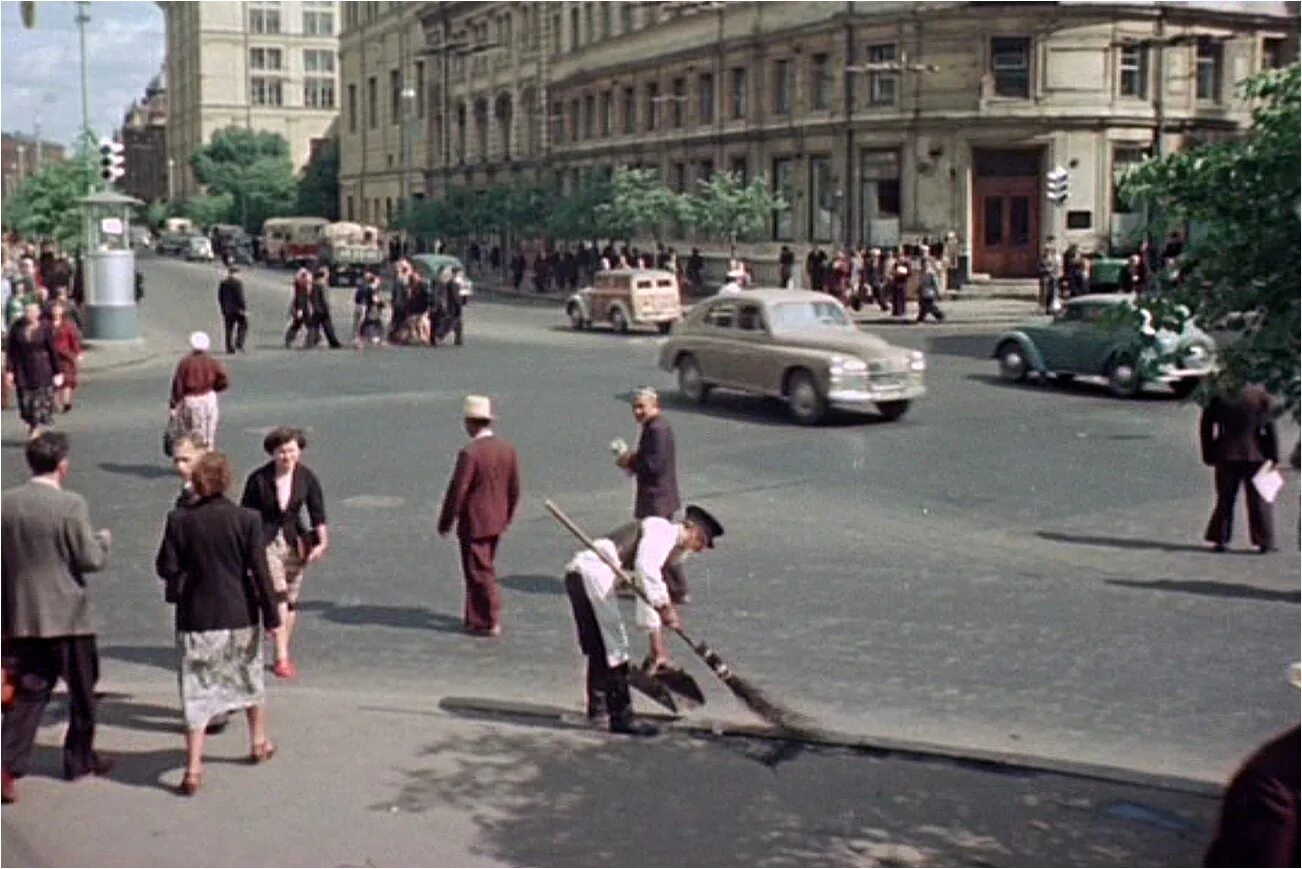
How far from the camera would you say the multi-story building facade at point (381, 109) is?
9156 cm

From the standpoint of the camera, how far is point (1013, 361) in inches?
1070

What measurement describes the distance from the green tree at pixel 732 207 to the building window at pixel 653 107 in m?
11.4

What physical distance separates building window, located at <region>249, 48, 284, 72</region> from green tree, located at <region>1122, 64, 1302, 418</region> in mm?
115811

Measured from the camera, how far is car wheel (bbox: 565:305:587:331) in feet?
134

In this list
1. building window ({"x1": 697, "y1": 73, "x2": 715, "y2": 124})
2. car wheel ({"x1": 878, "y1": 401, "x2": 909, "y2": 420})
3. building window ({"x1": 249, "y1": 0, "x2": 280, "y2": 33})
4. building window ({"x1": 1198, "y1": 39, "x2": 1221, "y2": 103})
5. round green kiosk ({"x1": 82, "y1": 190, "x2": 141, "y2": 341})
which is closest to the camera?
car wheel ({"x1": 878, "y1": 401, "x2": 909, "y2": 420})

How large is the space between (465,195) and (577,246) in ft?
A: 28.4

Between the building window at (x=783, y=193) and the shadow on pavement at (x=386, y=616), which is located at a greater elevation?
the building window at (x=783, y=193)

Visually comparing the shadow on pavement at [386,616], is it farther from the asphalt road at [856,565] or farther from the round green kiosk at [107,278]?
the round green kiosk at [107,278]

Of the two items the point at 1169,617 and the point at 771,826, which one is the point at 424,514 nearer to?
the point at 1169,617

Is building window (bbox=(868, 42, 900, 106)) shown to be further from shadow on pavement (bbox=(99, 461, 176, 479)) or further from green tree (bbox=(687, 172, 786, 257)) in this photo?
shadow on pavement (bbox=(99, 461, 176, 479))

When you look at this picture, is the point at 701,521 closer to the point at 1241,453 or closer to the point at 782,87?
the point at 1241,453

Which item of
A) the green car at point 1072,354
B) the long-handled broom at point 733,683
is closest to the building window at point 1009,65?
the green car at point 1072,354

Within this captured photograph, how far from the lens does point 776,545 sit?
14.1 metres

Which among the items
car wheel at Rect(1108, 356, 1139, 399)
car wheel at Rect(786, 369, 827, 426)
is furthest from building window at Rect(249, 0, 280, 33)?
car wheel at Rect(786, 369, 827, 426)
